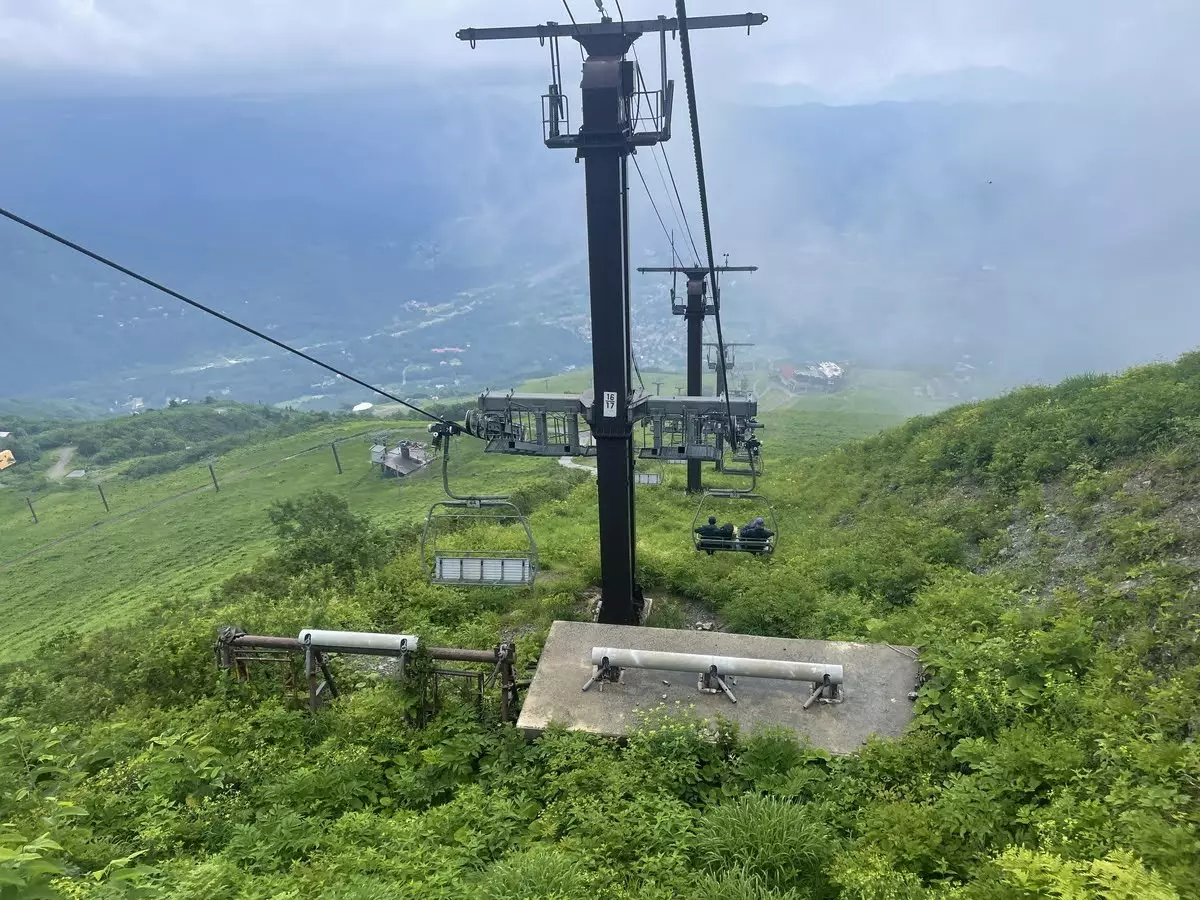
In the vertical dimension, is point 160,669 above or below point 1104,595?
below

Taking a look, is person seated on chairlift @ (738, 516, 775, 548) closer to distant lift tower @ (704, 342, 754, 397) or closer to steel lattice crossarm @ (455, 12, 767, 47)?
distant lift tower @ (704, 342, 754, 397)

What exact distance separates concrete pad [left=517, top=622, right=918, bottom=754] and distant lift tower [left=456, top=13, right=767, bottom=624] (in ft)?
6.82

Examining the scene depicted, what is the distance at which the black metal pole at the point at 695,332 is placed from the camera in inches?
818

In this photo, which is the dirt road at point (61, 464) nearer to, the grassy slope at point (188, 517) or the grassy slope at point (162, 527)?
the grassy slope at point (188, 517)

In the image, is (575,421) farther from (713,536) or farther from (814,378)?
(814,378)

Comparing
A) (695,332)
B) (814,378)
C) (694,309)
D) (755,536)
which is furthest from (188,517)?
(814,378)

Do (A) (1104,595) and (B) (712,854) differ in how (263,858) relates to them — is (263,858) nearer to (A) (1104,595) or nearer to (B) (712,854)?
(B) (712,854)

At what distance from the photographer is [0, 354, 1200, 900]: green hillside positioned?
4906 mm

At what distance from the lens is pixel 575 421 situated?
420 inches

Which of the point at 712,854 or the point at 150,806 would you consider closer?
the point at 712,854

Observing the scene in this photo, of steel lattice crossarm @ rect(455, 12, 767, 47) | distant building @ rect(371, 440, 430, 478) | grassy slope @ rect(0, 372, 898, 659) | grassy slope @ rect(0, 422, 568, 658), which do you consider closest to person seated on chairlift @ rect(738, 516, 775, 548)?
grassy slope @ rect(0, 372, 898, 659)

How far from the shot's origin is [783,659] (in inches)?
354

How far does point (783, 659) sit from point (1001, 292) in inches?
8846

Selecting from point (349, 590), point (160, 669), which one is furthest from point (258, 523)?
point (160, 669)
